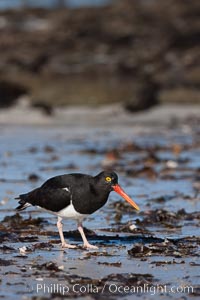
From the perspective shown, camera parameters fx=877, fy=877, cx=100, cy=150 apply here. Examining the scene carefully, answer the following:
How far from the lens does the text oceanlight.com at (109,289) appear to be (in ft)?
18.1

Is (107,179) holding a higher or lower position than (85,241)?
higher

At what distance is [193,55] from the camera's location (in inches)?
1004

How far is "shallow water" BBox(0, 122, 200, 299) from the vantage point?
5770mm

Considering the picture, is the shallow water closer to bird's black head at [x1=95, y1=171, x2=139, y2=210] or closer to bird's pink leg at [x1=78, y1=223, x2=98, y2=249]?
bird's pink leg at [x1=78, y1=223, x2=98, y2=249]

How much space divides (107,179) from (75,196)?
33 cm

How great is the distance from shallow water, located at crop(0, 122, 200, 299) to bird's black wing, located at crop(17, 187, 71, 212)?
30cm

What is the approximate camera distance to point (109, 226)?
812 cm

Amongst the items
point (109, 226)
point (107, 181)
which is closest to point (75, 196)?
point (107, 181)

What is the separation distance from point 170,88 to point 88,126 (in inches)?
162

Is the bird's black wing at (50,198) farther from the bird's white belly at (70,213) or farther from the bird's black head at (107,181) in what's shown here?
the bird's black head at (107,181)

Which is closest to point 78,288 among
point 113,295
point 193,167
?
point 113,295

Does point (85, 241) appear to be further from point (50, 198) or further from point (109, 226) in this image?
point (109, 226)

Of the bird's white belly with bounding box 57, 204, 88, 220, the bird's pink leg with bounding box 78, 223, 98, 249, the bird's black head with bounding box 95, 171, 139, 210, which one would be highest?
the bird's black head with bounding box 95, 171, 139, 210

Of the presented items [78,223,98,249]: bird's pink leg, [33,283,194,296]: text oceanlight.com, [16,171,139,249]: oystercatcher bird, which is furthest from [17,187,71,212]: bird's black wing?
[33,283,194,296]: text oceanlight.com
